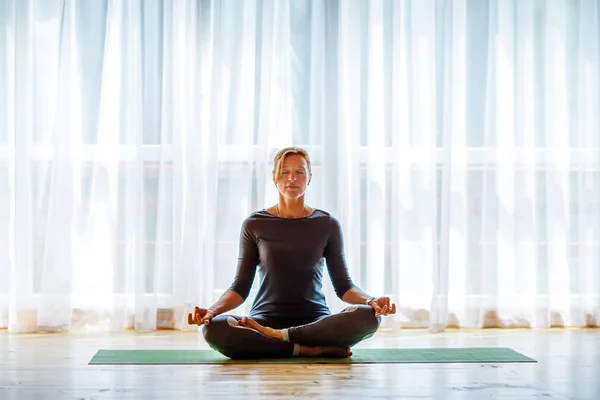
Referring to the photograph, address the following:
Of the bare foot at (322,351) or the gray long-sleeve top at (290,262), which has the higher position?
the gray long-sleeve top at (290,262)

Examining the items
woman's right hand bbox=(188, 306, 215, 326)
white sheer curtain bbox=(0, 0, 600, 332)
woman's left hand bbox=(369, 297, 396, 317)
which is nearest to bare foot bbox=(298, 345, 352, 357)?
woman's left hand bbox=(369, 297, 396, 317)

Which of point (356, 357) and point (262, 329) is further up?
point (262, 329)

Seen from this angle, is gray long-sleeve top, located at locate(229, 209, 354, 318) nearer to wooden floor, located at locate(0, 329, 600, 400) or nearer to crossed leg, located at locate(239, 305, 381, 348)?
crossed leg, located at locate(239, 305, 381, 348)

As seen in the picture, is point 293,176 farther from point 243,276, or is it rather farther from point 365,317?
point 365,317

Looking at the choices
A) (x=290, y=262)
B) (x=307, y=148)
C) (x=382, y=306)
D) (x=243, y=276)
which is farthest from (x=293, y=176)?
(x=307, y=148)

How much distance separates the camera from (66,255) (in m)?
4.24

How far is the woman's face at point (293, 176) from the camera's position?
3443 millimetres

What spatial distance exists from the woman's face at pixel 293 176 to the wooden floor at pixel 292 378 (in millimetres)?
743

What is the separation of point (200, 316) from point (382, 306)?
0.67 metres

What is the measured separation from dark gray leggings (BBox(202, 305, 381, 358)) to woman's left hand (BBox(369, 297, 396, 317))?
0.04 m

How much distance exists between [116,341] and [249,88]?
4.68 ft

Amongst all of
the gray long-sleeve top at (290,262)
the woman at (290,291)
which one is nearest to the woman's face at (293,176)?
the woman at (290,291)

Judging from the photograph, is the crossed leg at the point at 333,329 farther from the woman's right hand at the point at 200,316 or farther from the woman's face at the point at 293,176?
the woman's face at the point at 293,176

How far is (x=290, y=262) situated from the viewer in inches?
135
